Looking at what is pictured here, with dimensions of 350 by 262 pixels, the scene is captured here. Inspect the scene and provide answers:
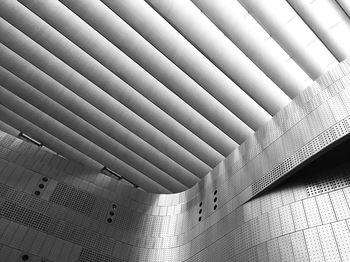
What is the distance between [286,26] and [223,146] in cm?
475

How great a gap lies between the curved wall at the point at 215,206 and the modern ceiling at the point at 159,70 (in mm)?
1092

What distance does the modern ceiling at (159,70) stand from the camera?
8.52m

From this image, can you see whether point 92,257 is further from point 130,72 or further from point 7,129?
point 7,129

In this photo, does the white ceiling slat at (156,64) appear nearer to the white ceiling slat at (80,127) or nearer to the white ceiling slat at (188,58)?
the white ceiling slat at (188,58)

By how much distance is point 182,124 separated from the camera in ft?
37.1

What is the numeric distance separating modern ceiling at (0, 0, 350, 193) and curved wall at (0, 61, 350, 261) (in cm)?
109

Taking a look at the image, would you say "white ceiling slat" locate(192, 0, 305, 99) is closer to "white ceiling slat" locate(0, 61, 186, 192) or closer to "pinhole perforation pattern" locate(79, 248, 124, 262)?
"white ceiling slat" locate(0, 61, 186, 192)

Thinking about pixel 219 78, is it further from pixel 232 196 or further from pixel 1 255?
pixel 1 255

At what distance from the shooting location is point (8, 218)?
30.6 feet

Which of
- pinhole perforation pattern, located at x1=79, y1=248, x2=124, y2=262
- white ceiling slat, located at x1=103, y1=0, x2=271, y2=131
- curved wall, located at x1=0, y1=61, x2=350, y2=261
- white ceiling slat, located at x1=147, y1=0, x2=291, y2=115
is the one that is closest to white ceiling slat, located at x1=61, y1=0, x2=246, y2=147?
white ceiling slat, located at x1=103, y1=0, x2=271, y2=131

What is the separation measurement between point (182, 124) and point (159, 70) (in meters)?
2.25

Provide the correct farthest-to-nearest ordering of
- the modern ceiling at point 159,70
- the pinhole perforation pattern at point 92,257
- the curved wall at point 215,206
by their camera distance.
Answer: the pinhole perforation pattern at point 92,257, the modern ceiling at point 159,70, the curved wall at point 215,206

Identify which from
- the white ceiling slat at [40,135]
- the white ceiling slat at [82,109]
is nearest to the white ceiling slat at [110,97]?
the white ceiling slat at [82,109]

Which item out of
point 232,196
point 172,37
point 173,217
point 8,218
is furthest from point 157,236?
point 172,37
